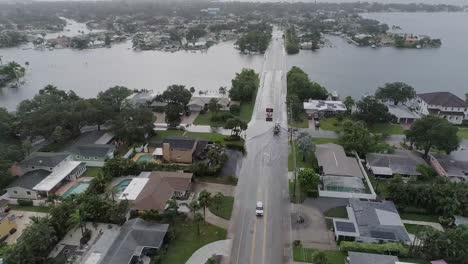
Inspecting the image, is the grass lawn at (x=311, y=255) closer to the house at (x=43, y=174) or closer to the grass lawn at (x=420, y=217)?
the grass lawn at (x=420, y=217)

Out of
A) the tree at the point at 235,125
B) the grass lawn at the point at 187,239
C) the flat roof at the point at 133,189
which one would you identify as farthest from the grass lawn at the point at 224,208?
the tree at the point at 235,125

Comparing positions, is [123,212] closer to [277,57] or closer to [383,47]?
[277,57]

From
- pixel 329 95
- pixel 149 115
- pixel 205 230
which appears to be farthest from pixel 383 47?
pixel 205 230

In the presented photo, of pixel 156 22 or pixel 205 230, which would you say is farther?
pixel 156 22

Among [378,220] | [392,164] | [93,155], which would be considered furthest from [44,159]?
[392,164]

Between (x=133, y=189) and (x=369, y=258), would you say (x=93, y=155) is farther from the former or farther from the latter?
(x=369, y=258)
